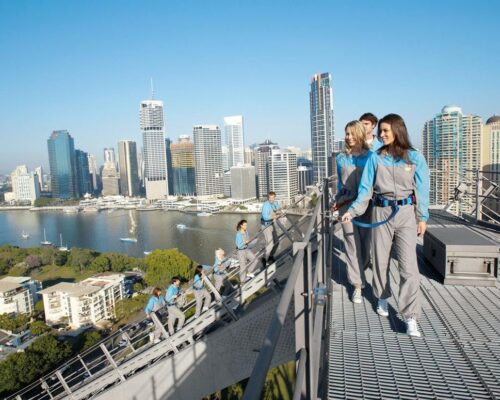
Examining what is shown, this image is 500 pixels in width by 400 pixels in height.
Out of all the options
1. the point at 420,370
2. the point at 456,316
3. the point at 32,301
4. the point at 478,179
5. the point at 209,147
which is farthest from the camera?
the point at 209,147

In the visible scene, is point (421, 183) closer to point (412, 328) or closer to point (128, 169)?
point (412, 328)

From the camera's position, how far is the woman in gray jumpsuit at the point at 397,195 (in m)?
1.55

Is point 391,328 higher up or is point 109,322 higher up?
point 391,328

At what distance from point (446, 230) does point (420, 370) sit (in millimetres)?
1508

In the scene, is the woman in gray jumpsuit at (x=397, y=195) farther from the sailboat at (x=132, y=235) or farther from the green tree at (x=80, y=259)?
the sailboat at (x=132, y=235)

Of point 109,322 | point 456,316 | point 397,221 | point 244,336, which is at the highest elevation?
point 397,221

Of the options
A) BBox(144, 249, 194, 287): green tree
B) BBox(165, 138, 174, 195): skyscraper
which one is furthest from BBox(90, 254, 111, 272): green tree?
BBox(165, 138, 174, 195): skyscraper

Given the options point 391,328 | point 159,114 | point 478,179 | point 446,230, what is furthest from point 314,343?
point 159,114

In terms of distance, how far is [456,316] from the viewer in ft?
5.50

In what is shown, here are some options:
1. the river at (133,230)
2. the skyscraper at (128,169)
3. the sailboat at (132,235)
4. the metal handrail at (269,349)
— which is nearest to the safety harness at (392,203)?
the metal handrail at (269,349)

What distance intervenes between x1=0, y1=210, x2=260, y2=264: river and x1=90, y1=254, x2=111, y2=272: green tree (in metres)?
4.74

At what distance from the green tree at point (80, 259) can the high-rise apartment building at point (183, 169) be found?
36.5 meters

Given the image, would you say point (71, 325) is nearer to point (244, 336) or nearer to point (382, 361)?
point (244, 336)

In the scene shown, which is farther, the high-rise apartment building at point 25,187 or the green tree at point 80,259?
the high-rise apartment building at point 25,187
